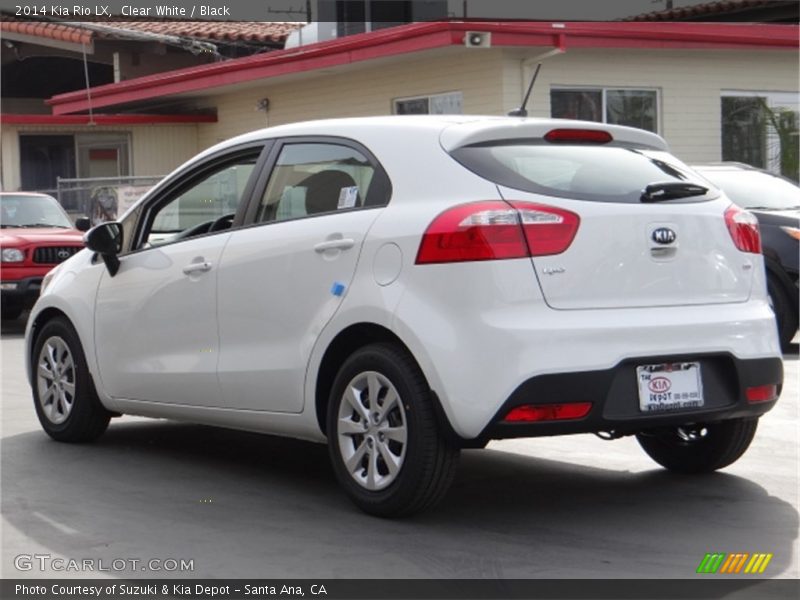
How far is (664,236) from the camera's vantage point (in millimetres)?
6148

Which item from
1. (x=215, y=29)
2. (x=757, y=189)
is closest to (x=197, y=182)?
(x=757, y=189)

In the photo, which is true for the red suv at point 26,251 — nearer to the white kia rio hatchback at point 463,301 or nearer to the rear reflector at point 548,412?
the white kia rio hatchback at point 463,301

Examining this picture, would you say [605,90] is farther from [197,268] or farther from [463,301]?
[463,301]

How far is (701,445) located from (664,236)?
1456 millimetres

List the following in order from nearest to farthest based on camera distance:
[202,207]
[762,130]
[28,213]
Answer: [202,207]
[28,213]
[762,130]

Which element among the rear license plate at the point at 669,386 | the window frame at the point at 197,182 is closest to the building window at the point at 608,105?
the window frame at the point at 197,182

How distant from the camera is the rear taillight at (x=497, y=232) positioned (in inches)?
231

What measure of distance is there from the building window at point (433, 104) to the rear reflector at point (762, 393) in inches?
504

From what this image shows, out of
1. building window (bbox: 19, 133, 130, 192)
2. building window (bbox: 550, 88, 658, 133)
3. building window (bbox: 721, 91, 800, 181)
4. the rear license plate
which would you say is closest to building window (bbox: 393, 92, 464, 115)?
building window (bbox: 550, 88, 658, 133)

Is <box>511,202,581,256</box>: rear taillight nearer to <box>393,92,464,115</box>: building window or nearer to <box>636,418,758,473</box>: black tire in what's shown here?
<box>636,418,758,473</box>: black tire

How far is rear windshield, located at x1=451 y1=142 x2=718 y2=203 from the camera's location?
6.10 meters

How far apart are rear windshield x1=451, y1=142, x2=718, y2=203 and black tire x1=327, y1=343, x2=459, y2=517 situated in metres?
0.86

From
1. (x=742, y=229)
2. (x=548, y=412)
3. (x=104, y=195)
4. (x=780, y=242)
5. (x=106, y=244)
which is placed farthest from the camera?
(x=104, y=195)

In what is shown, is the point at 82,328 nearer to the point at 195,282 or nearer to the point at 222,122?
the point at 195,282
